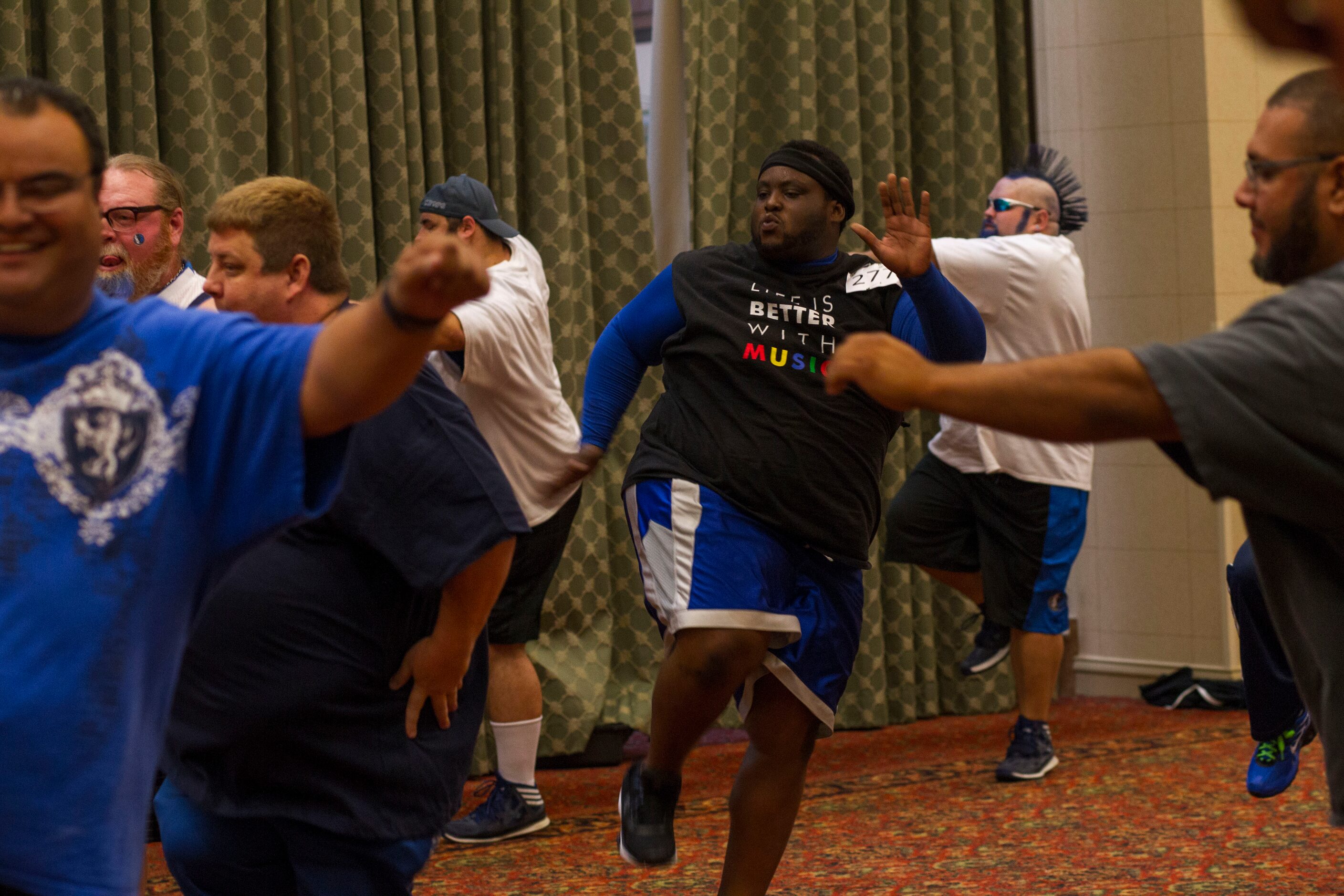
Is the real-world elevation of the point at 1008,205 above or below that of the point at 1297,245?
above

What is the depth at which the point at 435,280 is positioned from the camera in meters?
1.32

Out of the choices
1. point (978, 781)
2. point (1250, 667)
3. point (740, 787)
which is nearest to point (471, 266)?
point (740, 787)

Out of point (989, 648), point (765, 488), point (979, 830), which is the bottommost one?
point (979, 830)

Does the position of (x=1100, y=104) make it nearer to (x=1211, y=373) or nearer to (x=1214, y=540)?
(x=1214, y=540)

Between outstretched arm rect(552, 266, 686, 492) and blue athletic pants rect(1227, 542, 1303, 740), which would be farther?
outstretched arm rect(552, 266, 686, 492)

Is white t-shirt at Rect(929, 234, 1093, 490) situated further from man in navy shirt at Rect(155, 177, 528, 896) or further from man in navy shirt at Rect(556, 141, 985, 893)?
man in navy shirt at Rect(155, 177, 528, 896)

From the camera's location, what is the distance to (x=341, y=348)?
1.40 m

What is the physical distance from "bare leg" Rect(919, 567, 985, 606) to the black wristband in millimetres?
3661

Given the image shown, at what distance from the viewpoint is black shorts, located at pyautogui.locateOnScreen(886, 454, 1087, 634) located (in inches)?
184

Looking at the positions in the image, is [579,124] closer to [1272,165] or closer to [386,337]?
[1272,165]

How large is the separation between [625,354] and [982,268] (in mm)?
1458

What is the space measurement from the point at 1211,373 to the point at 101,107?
357 cm

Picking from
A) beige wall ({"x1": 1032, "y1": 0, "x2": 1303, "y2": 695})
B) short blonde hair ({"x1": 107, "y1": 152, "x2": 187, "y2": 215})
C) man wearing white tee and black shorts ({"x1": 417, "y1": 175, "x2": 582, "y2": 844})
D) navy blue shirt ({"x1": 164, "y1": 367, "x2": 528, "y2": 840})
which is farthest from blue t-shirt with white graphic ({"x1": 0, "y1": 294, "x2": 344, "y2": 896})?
beige wall ({"x1": 1032, "y1": 0, "x2": 1303, "y2": 695})

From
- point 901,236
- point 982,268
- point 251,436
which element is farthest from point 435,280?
point 982,268
